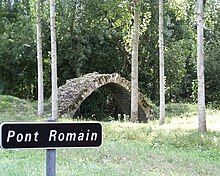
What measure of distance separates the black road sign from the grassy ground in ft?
10.9

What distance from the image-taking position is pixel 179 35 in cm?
2703

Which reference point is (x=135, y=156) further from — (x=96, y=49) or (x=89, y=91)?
(x=96, y=49)

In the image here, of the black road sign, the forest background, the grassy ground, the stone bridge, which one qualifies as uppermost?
the forest background

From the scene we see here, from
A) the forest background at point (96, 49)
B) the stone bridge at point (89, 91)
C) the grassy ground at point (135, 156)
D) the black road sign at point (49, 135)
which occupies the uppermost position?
the forest background at point (96, 49)

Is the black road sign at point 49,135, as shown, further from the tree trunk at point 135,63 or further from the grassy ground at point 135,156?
the tree trunk at point 135,63

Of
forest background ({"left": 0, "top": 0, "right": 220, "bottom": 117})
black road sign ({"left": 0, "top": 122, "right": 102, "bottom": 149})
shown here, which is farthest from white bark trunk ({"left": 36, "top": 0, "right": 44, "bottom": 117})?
black road sign ({"left": 0, "top": 122, "right": 102, "bottom": 149})

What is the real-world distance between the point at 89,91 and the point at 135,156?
9904mm

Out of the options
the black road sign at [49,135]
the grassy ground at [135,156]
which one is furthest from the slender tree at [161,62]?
the black road sign at [49,135]

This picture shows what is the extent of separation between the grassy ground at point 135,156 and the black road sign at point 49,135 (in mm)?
3309

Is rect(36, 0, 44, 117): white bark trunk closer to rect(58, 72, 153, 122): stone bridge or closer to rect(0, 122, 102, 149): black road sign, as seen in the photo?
rect(58, 72, 153, 122): stone bridge

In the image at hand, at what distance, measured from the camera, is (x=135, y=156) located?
859 centimetres

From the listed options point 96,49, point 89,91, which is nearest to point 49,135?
point 89,91

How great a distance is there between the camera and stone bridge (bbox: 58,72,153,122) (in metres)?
17.5

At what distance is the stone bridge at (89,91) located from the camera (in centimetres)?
1752
